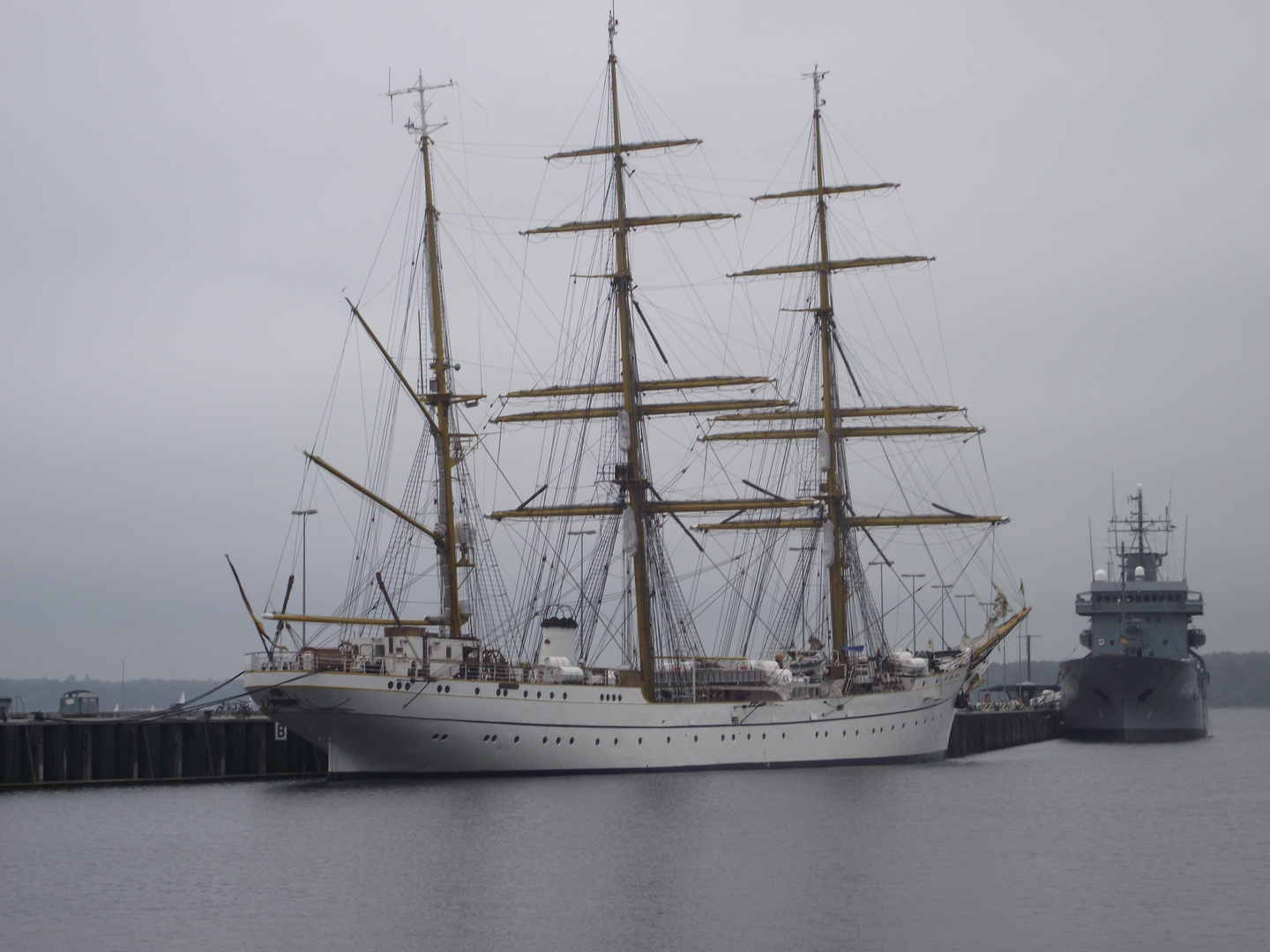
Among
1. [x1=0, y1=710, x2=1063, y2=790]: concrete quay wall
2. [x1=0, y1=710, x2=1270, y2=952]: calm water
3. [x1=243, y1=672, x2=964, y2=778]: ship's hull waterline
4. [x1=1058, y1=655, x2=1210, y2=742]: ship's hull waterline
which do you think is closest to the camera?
[x1=0, y1=710, x2=1270, y2=952]: calm water

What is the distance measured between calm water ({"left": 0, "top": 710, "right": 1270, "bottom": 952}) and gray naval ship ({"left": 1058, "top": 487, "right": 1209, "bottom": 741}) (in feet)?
116

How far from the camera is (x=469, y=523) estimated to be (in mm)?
61969

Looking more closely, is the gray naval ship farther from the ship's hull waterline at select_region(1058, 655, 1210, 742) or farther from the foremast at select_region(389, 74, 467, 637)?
the foremast at select_region(389, 74, 467, 637)

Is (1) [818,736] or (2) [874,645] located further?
(2) [874,645]

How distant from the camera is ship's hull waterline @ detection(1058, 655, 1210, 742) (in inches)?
3600

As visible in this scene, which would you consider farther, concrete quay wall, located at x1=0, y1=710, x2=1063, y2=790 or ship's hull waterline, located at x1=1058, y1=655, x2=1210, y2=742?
ship's hull waterline, located at x1=1058, y1=655, x2=1210, y2=742

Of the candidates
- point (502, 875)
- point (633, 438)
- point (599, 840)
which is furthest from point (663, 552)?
point (502, 875)

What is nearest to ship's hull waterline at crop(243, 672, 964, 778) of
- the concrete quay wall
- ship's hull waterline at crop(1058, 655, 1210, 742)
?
the concrete quay wall

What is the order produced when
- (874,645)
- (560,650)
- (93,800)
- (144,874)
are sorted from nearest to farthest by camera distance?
(144,874) < (93,800) < (560,650) < (874,645)

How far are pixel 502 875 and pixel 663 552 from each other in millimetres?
31199

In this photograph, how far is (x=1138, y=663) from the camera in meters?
90.4

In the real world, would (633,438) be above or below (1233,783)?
above

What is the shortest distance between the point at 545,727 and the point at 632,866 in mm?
19608

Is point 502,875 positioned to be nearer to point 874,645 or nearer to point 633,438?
point 633,438
